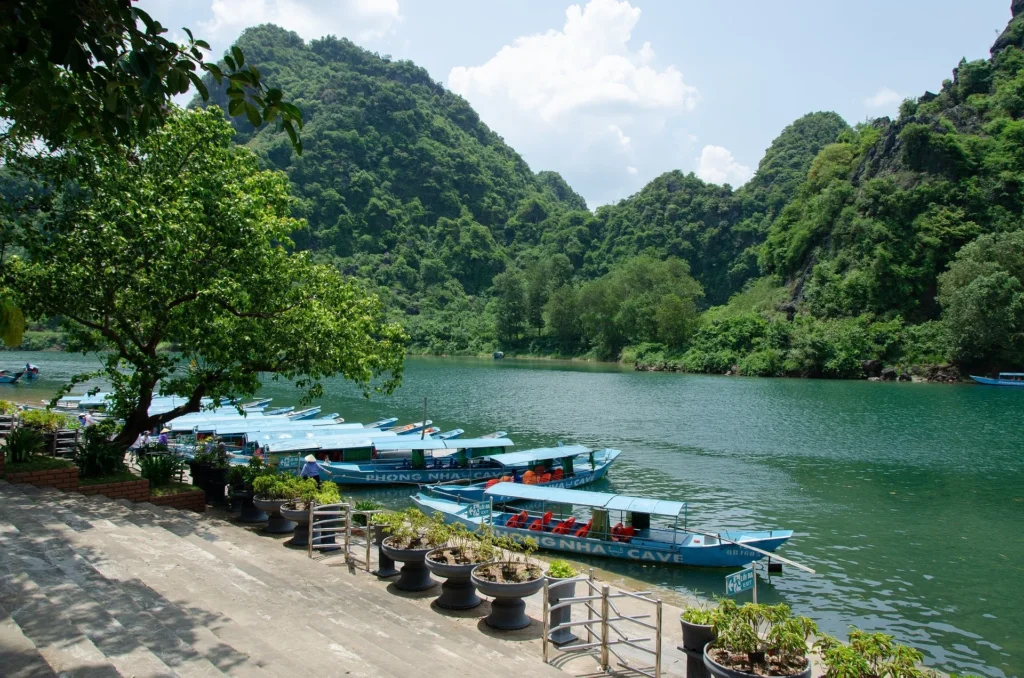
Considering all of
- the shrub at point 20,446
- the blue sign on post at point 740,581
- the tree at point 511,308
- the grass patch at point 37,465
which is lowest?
the blue sign on post at point 740,581

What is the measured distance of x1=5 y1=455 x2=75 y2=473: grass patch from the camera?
42.0 feet

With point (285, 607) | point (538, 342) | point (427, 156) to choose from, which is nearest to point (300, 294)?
point (285, 607)

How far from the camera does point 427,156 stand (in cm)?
19175

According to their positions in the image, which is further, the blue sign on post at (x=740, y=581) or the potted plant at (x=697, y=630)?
the blue sign on post at (x=740, y=581)

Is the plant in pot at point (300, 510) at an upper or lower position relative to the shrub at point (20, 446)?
lower

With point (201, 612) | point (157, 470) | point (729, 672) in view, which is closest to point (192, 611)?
point (201, 612)

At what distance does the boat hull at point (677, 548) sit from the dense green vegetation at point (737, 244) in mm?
12407

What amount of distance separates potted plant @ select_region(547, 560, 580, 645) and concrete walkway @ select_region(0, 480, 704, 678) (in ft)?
0.90

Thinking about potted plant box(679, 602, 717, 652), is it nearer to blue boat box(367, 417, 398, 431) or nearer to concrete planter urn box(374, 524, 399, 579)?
concrete planter urn box(374, 524, 399, 579)

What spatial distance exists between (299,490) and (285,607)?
4.54 metres

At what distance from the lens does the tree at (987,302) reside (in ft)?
214

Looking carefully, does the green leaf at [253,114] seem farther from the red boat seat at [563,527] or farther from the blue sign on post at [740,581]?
the red boat seat at [563,527]

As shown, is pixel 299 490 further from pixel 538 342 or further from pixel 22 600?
pixel 538 342

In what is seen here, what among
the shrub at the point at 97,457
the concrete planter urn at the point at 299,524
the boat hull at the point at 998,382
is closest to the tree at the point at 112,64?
the concrete planter urn at the point at 299,524
